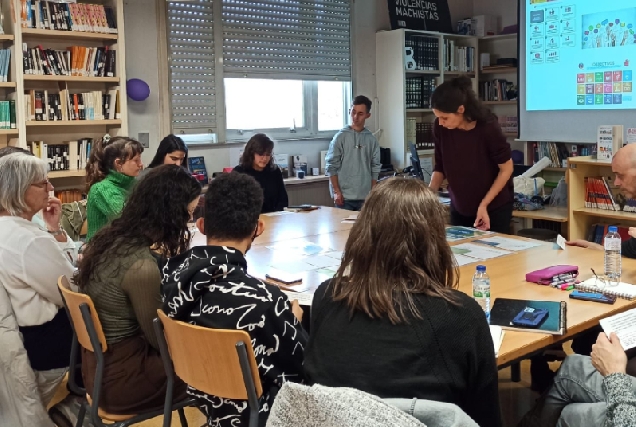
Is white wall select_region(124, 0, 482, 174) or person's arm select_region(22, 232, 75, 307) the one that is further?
white wall select_region(124, 0, 482, 174)

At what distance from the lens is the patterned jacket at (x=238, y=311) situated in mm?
1743

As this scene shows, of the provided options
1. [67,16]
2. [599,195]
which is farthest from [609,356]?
[67,16]

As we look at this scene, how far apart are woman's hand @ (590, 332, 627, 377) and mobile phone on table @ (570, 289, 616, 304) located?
0.39 metres

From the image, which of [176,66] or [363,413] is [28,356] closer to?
[363,413]

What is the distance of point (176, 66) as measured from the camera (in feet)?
17.2

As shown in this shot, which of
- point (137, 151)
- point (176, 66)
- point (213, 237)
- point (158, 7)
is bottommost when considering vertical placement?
point (213, 237)

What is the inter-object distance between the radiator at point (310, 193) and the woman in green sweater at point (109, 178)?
7.80 ft

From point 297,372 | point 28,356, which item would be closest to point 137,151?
point 28,356

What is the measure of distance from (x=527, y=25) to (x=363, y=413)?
497cm

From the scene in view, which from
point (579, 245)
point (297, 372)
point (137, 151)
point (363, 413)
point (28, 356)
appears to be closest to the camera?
point (363, 413)

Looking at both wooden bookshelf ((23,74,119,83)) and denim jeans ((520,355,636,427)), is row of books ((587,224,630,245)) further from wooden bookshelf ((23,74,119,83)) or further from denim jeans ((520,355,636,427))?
wooden bookshelf ((23,74,119,83))

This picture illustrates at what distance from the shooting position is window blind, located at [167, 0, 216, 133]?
5.23 m

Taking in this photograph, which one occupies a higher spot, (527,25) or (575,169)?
(527,25)

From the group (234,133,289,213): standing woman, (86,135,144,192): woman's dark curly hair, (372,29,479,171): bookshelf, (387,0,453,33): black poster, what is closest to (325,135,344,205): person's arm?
(234,133,289,213): standing woman
